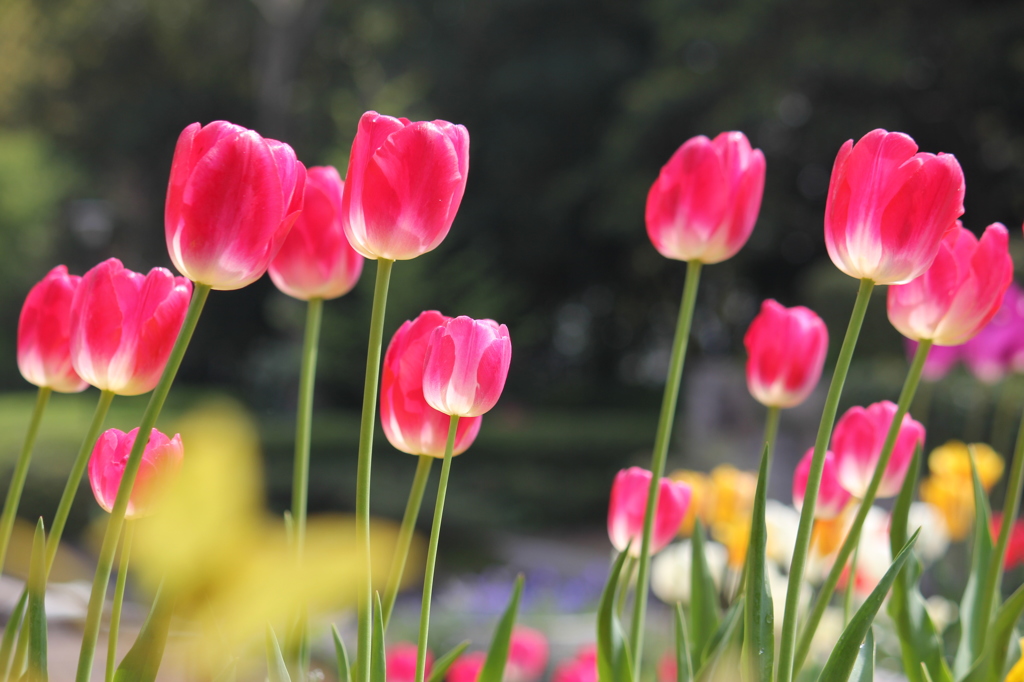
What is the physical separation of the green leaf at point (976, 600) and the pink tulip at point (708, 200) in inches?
9.8

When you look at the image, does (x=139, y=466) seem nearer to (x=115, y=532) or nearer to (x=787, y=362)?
(x=115, y=532)

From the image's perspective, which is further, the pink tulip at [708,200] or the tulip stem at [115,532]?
the pink tulip at [708,200]

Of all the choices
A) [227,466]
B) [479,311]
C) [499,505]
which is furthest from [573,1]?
[227,466]

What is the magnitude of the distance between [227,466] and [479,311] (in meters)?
12.4

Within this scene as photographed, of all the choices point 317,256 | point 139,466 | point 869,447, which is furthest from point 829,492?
point 139,466

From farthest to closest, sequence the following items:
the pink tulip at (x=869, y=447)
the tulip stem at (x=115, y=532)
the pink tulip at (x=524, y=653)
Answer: the pink tulip at (x=524, y=653), the pink tulip at (x=869, y=447), the tulip stem at (x=115, y=532)

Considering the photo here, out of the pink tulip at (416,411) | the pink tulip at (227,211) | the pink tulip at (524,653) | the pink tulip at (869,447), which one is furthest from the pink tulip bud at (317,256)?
the pink tulip at (524,653)

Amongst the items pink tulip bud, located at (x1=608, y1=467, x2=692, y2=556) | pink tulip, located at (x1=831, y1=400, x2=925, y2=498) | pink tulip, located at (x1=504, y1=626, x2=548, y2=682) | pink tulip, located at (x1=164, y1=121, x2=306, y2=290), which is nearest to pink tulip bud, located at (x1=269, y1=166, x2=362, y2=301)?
pink tulip, located at (x1=164, y1=121, x2=306, y2=290)

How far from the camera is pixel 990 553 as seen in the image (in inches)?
28.1

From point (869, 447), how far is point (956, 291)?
0.62ft

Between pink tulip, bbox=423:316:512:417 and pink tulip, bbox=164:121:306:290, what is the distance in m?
0.11

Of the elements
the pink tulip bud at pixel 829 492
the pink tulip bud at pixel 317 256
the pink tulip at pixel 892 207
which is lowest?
the pink tulip bud at pixel 829 492

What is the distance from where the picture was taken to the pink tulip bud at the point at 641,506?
2.64ft

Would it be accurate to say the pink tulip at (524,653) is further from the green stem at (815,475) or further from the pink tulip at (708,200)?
the green stem at (815,475)
